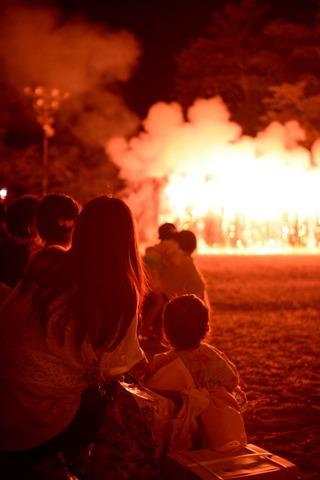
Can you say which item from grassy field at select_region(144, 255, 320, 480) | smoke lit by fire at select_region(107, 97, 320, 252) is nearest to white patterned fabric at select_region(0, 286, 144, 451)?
grassy field at select_region(144, 255, 320, 480)

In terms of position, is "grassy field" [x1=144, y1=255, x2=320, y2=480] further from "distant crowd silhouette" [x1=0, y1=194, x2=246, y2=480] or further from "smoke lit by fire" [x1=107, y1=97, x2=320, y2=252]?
"smoke lit by fire" [x1=107, y1=97, x2=320, y2=252]

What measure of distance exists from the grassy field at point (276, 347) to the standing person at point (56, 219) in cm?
187

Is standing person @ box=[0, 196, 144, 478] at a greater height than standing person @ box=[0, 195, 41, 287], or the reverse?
standing person @ box=[0, 195, 41, 287]

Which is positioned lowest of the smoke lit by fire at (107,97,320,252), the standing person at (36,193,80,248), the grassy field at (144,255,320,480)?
the grassy field at (144,255,320,480)

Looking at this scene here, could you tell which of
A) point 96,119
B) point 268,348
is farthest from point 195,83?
point 268,348

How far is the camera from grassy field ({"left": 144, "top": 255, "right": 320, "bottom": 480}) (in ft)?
15.3

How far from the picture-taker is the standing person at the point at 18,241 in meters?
4.39

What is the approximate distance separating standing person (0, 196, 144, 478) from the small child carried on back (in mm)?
623

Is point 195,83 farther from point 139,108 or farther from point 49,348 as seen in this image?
point 49,348

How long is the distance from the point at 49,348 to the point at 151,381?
0.92 m

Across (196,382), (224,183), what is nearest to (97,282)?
(196,382)

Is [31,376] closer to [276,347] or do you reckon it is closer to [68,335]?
[68,335]

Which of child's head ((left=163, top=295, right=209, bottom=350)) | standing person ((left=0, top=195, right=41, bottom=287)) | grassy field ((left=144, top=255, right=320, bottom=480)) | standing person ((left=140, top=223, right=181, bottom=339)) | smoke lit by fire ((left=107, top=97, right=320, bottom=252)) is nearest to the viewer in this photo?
child's head ((left=163, top=295, right=209, bottom=350))

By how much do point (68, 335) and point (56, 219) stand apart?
1.19 meters
